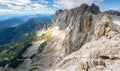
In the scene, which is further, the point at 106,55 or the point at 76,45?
the point at 76,45

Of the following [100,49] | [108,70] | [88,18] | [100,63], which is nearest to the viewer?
[108,70]

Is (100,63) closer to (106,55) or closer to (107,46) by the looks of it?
(106,55)

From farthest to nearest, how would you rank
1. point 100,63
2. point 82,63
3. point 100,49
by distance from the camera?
point 100,49
point 82,63
point 100,63

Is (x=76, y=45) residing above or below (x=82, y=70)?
below

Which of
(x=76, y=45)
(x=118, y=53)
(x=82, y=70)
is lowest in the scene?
(x=76, y=45)

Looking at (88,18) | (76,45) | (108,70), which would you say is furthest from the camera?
(76,45)

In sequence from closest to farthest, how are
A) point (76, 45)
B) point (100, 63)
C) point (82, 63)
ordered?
point (100, 63) < point (82, 63) < point (76, 45)

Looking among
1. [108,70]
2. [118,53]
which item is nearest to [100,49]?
[118,53]

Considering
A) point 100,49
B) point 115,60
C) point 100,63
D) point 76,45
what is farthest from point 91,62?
point 76,45

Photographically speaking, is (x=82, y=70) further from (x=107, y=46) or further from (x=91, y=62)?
(x=107, y=46)
